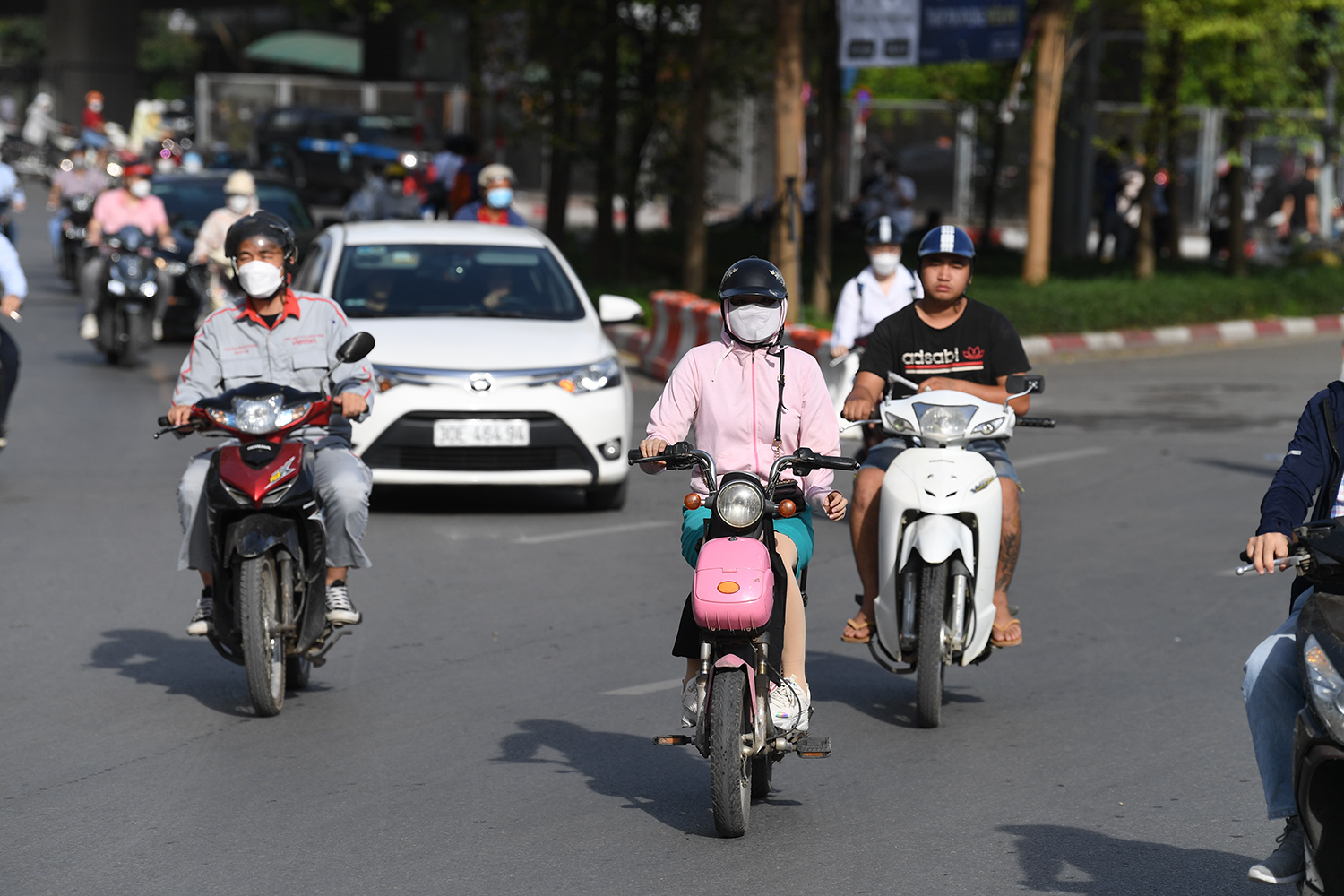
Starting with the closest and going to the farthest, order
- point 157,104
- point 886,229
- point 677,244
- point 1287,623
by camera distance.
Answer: point 1287,623, point 886,229, point 677,244, point 157,104

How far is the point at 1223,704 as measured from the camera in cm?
729

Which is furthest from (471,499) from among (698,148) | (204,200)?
(698,148)

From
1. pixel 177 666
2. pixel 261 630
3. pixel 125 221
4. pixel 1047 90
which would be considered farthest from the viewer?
pixel 1047 90

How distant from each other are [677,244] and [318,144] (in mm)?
14972

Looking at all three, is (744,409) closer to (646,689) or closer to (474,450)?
(646,689)

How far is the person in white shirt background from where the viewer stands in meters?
10.8

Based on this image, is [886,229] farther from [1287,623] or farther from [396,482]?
[1287,623]

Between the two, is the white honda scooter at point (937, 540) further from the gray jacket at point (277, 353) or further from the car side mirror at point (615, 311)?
the car side mirror at point (615, 311)

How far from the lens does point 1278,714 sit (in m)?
4.47

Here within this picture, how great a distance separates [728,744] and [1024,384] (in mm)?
2421

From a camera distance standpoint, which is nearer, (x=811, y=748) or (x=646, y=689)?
(x=811, y=748)

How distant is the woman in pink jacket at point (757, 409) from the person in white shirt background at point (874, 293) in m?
4.92

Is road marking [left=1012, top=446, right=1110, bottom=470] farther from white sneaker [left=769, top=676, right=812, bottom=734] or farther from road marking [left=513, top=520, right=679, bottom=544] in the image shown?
white sneaker [left=769, top=676, right=812, bottom=734]

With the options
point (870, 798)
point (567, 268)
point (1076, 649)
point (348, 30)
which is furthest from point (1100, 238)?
point (348, 30)
